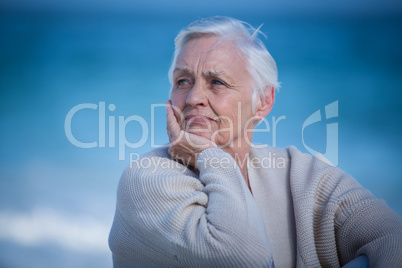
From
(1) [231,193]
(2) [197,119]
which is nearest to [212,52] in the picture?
(2) [197,119]

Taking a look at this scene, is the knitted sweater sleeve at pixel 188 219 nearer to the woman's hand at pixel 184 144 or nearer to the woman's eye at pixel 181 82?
the woman's hand at pixel 184 144

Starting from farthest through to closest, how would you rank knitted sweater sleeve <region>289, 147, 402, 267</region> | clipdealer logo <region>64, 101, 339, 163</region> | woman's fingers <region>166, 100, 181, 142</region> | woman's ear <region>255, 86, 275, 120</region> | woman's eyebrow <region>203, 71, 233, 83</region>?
1. clipdealer logo <region>64, 101, 339, 163</region>
2. woman's ear <region>255, 86, 275, 120</region>
3. woman's eyebrow <region>203, 71, 233, 83</region>
4. woman's fingers <region>166, 100, 181, 142</region>
5. knitted sweater sleeve <region>289, 147, 402, 267</region>

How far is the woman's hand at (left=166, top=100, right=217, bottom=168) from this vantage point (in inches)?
62.2

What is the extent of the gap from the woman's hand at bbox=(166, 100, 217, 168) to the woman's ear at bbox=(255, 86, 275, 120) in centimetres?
46

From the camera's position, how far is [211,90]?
1.76 metres

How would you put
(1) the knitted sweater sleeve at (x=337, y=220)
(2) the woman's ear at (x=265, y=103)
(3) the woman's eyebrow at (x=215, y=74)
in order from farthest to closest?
(2) the woman's ear at (x=265, y=103) → (3) the woman's eyebrow at (x=215, y=74) → (1) the knitted sweater sleeve at (x=337, y=220)

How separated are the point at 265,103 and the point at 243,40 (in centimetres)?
36

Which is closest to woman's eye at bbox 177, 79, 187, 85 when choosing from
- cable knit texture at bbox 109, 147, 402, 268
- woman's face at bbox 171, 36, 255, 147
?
woman's face at bbox 171, 36, 255, 147

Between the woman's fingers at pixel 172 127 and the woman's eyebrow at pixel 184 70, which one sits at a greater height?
the woman's eyebrow at pixel 184 70

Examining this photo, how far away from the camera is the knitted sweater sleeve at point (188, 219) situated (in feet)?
4.15

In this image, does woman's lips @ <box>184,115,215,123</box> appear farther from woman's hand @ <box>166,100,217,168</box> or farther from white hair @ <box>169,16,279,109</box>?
white hair @ <box>169,16,279,109</box>

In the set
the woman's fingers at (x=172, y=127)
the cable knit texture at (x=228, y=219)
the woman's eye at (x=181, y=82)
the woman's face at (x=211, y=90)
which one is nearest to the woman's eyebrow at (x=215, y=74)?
the woman's face at (x=211, y=90)

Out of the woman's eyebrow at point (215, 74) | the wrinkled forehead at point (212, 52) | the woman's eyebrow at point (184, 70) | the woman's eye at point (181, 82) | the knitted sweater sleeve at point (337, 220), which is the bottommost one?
the knitted sweater sleeve at point (337, 220)

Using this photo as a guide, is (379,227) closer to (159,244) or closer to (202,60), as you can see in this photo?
(159,244)
